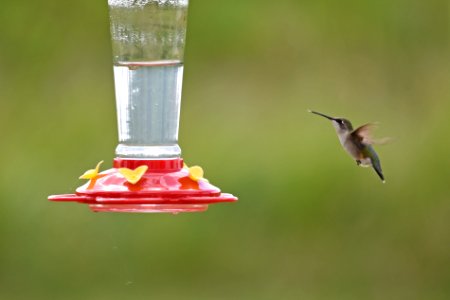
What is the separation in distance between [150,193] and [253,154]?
5.70 m

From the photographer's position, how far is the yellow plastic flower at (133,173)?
11.4ft

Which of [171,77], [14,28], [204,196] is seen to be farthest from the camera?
[14,28]

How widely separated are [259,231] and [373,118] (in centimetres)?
144

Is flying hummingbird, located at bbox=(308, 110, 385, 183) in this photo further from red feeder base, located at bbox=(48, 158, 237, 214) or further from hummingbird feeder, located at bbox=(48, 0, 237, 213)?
red feeder base, located at bbox=(48, 158, 237, 214)

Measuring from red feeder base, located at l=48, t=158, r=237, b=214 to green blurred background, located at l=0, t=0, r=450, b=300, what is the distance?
5151mm

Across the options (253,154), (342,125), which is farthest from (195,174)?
(253,154)

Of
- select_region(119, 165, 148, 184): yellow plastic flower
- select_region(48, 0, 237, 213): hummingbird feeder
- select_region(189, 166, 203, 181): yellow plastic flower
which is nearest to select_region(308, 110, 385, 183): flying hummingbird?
select_region(48, 0, 237, 213): hummingbird feeder

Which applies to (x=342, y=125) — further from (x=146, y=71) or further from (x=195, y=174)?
(x=195, y=174)

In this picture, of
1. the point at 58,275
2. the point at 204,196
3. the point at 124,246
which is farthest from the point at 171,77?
the point at 58,275

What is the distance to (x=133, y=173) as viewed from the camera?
11.5 feet

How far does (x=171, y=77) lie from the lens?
4039 millimetres

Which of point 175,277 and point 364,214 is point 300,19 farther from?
point 175,277

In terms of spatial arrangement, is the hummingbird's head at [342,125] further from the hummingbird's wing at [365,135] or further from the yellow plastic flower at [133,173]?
the yellow plastic flower at [133,173]

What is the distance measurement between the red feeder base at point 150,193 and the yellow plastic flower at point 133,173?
0.7 inches
